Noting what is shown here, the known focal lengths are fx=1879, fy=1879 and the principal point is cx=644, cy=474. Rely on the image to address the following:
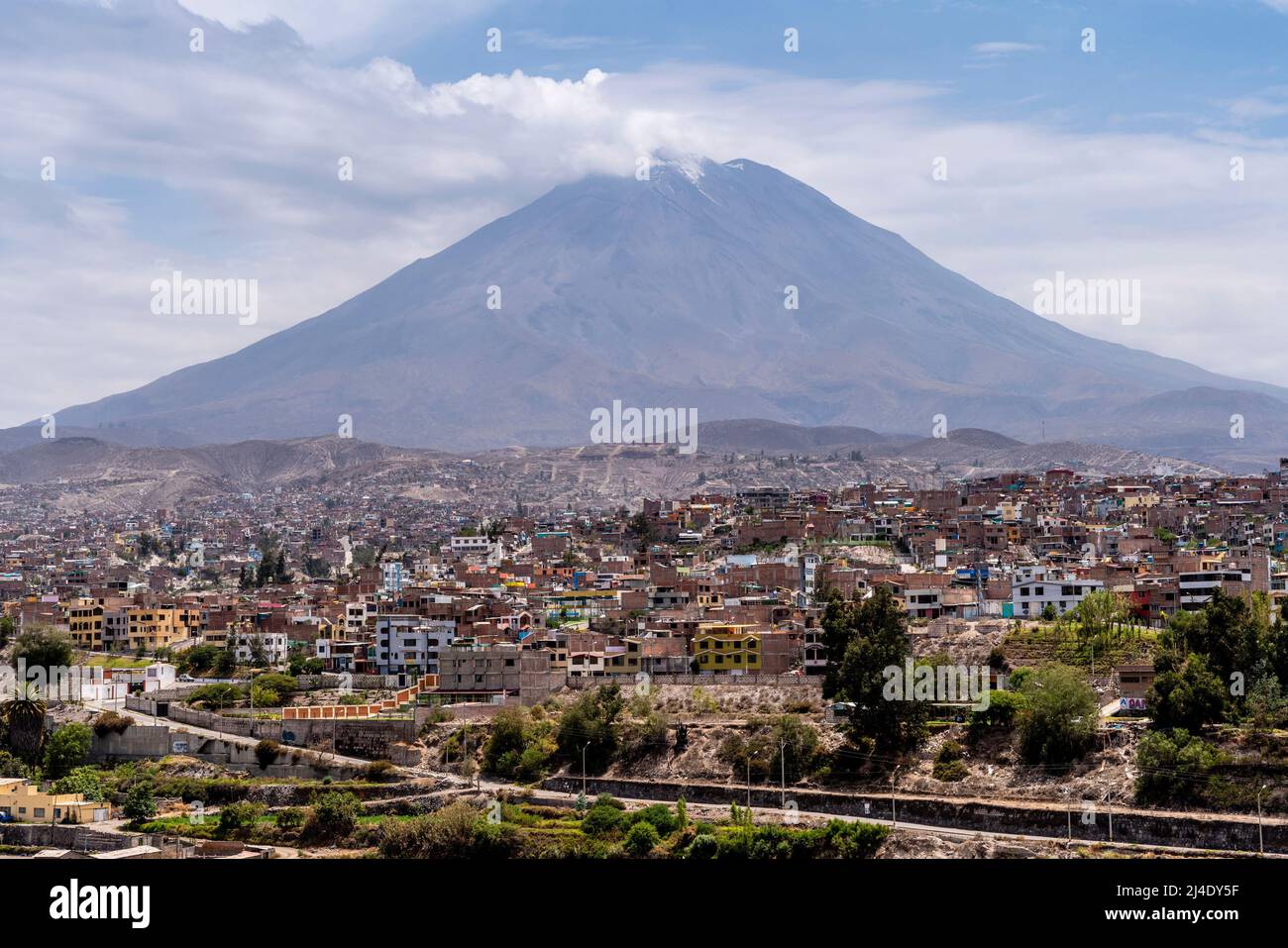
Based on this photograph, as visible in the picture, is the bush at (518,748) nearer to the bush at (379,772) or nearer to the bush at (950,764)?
the bush at (379,772)

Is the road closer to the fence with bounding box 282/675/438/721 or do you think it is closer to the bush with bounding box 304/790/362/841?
the fence with bounding box 282/675/438/721

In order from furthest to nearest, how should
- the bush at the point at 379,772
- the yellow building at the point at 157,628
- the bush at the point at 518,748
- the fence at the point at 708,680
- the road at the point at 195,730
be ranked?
the yellow building at the point at 157,628
the fence at the point at 708,680
the road at the point at 195,730
the bush at the point at 379,772
the bush at the point at 518,748

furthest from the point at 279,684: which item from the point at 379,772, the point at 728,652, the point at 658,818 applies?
the point at 658,818

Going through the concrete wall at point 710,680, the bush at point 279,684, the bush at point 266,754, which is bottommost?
the bush at point 266,754

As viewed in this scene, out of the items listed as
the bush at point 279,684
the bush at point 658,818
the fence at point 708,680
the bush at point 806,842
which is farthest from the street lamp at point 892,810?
the bush at point 279,684

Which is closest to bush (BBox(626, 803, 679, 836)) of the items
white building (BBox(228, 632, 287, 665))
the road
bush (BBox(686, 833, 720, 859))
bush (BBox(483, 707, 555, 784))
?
bush (BBox(686, 833, 720, 859))
